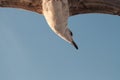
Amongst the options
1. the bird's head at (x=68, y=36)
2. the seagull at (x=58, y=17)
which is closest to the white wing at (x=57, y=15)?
the seagull at (x=58, y=17)

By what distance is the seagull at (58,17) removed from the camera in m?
11.5

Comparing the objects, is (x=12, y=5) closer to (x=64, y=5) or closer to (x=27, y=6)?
(x=27, y=6)

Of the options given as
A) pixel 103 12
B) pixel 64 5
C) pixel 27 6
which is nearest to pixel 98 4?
pixel 103 12

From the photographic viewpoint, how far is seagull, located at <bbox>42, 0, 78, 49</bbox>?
11.5 metres

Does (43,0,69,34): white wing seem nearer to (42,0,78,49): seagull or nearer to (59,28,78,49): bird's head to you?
(42,0,78,49): seagull

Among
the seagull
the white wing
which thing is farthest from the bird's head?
the white wing

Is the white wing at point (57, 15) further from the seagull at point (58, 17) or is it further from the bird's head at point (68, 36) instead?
the bird's head at point (68, 36)

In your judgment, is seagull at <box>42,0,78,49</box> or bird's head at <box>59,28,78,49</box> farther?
bird's head at <box>59,28,78,49</box>

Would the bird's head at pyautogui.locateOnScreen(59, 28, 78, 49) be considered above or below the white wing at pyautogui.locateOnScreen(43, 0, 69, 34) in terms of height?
below

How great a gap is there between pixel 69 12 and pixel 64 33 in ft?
4.37

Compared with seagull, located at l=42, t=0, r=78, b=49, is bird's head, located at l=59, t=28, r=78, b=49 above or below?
below

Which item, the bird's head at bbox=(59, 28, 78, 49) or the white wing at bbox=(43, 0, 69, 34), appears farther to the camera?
the bird's head at bbox=(59, 28, 78, 49)

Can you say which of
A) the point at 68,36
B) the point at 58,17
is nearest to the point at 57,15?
the point at 58,17

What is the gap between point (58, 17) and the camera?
37.5 feet
